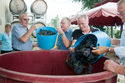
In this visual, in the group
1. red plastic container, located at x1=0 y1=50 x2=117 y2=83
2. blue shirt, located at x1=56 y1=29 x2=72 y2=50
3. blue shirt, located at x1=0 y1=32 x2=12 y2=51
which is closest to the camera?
red plastic container, located at x1=0 y1=50 x2=117 y2=83

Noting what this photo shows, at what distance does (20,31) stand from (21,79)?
172 centimetres

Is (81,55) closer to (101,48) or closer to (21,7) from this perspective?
(101,48)

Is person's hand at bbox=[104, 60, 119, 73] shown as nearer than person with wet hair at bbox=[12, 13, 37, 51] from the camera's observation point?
Yes

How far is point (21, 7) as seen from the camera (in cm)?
658

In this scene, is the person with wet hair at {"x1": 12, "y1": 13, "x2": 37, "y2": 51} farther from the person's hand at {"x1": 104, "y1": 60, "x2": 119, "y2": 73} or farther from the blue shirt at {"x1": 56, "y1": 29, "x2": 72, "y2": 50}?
the person's hand at {"x1": 104, "y1": 60, "x2": 119, "y2": 73}

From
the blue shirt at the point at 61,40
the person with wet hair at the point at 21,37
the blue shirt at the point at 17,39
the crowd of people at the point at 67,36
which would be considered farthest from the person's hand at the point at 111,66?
the blue shirt at the point at 17,39

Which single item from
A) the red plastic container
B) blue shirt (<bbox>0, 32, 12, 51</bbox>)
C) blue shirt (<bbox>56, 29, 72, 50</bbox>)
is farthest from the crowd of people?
blue shirt (<bbox>0, 32, 12, 51</bbox>)

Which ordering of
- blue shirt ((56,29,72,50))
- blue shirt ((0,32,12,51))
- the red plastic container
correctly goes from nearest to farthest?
the red plastic container
blue shirt ((56,29,72,50))
blue shirt ((0,32,12,51))

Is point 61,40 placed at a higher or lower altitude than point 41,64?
higher

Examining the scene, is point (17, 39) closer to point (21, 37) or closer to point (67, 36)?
point (21, 37)

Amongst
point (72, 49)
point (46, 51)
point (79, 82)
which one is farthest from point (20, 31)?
point (79, 82)

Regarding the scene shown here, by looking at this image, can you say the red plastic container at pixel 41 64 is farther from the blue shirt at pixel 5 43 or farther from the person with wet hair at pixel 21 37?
the blue shirt at pixel 5 43

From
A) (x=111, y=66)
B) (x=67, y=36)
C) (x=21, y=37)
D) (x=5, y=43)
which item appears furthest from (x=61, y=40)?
(x=5, y=43)

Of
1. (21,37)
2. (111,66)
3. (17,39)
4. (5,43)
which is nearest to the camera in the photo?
(111,66)
